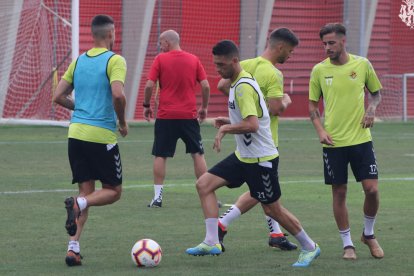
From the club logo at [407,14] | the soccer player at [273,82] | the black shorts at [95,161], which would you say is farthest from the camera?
the club logo at [407,14]

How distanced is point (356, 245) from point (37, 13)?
1875 centimetres

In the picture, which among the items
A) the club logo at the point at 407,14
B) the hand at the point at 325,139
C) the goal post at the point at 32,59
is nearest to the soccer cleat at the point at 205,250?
the hand at the point at 325,139

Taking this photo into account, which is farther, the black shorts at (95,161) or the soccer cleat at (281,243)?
the soccer cleat at (281,243)

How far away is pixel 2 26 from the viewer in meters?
26.2

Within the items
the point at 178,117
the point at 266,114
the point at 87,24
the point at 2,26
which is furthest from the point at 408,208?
the point at 87,24

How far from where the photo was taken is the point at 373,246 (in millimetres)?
9062

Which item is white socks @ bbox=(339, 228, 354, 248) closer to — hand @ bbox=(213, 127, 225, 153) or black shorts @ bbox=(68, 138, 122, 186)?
hand @ bbox=(213, 127, 225, 153)

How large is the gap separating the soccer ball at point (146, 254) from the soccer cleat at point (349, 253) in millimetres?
1627

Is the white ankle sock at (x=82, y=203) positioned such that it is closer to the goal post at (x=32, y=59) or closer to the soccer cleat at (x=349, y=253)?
the soccer cleat at (x=349, y=253)

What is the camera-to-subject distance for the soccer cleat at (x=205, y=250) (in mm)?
8906

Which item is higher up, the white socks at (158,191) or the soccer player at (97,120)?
the soccer player at (97,120)

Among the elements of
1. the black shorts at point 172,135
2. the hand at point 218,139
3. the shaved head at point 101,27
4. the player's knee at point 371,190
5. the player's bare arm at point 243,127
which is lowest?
the black shorts at point 172,135

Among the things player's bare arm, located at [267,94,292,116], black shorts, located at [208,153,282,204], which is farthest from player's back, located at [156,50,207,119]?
black shorts, located at [208,153,282,204]

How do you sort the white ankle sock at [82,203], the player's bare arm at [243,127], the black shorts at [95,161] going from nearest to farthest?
the player's bare arm at [243,127]
the white ankle sock at [82,203]
the black shorts at [95,161]
